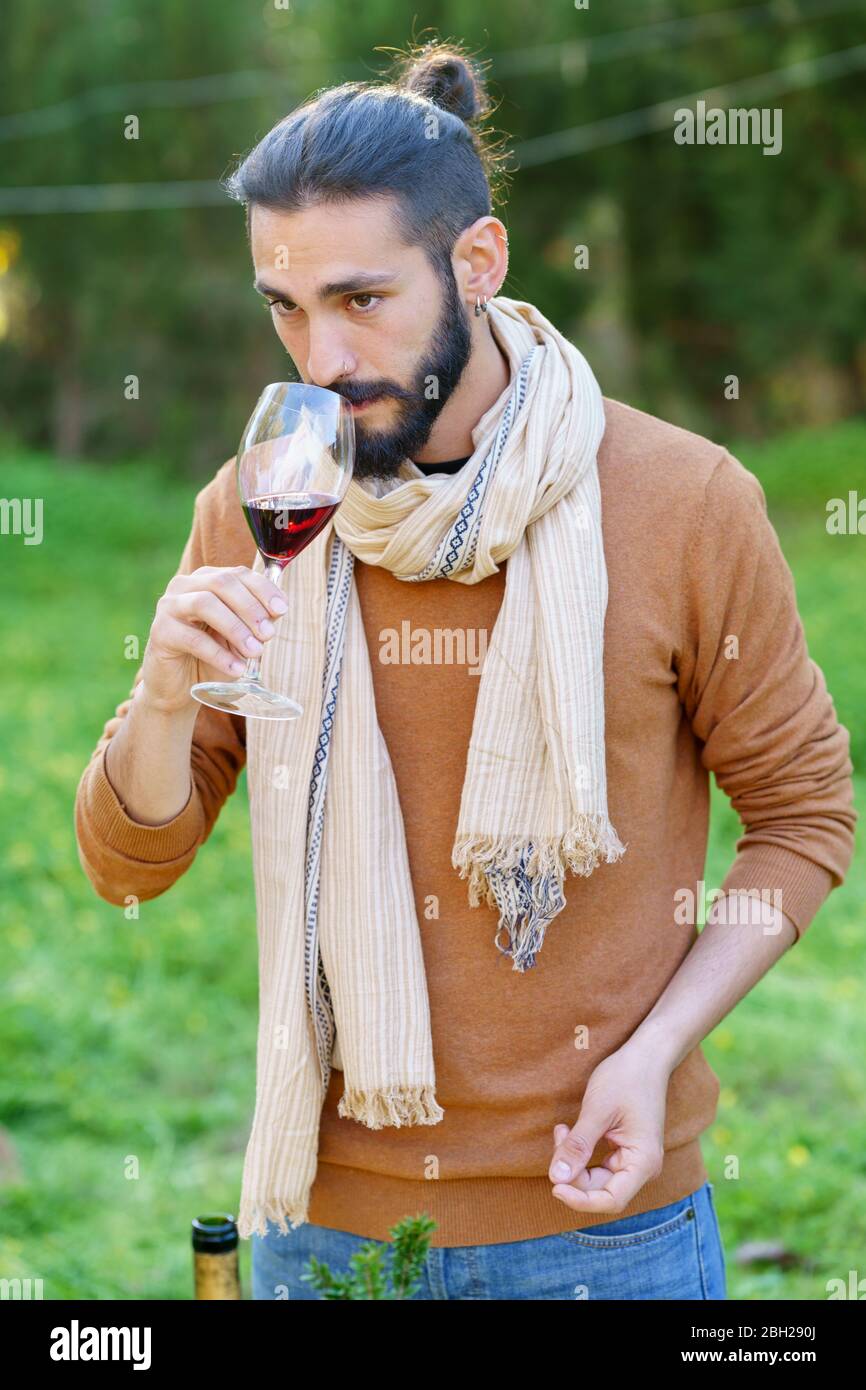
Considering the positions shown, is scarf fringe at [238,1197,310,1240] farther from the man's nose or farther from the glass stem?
the man's nose

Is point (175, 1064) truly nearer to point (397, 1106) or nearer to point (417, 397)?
point (397, 1106)

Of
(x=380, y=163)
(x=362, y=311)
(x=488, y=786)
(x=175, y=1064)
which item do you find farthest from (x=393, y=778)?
(x=175, y=1064)

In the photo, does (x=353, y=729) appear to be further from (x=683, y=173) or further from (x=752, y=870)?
(x=683, y=173)

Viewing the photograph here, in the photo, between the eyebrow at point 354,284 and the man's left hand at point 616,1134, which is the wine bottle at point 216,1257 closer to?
the man's left hand at point 616,1134

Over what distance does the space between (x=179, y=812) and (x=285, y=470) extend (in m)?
0.50

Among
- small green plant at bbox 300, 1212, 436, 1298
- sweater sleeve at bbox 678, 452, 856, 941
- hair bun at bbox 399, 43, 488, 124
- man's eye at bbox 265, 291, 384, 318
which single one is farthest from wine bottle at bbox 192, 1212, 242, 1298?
hair bun at bbox 399, 43, 488, 124

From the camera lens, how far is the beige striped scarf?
1946 millimetres

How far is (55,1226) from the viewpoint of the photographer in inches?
161

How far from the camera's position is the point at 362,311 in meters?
1.86

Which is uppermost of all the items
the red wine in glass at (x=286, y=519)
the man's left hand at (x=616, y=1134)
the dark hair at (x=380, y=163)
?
the dark hair at (x=380, y=163)

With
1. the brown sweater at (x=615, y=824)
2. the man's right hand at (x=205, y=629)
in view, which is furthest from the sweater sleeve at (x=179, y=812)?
the man's right hand at (x=205, y=629)

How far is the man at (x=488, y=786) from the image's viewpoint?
6.36 ft

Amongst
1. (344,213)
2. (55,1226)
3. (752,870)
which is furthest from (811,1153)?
(344,213)

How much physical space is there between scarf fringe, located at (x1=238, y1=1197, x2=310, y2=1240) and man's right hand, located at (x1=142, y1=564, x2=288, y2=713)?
670 millimetres
